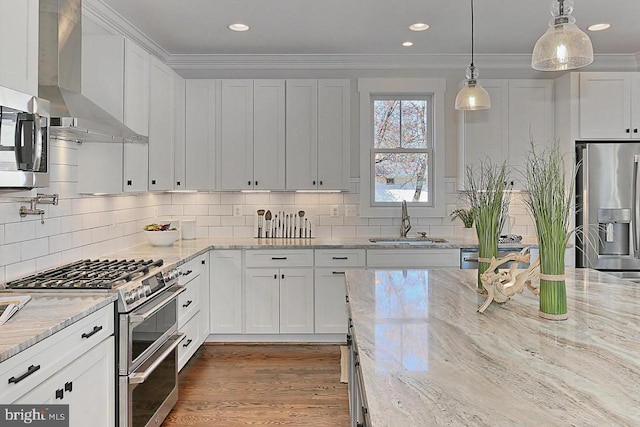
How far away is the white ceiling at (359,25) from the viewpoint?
3.38m

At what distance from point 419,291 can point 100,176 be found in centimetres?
235

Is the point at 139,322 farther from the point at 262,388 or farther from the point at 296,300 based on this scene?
the point at 296,300

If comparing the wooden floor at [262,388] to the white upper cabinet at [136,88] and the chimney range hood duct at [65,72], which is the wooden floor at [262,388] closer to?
the chimney range hood duct at [65,72]

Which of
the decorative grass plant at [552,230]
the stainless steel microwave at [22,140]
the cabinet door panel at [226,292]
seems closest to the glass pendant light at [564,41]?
the decorative grass plant at [552,230]

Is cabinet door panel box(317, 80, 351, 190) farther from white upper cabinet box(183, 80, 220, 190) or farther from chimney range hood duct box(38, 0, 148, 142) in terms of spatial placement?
chimney range hood duct box(38, 0, 148, 142)

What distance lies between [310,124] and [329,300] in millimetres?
1680

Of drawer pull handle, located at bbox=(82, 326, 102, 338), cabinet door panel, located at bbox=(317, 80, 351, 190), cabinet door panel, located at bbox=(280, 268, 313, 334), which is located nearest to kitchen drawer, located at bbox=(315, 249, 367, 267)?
cabinet door panel, located at bbox=(280, 268, 313, 334)

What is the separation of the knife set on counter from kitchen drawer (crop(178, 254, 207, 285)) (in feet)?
2.61

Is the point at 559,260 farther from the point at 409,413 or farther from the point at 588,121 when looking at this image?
the point at 588,121

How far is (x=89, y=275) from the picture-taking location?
254cm

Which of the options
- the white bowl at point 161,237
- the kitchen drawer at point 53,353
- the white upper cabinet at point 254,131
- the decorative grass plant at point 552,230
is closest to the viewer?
the kitchen drawer at point 53,353

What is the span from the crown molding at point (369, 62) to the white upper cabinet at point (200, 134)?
0.97 ft

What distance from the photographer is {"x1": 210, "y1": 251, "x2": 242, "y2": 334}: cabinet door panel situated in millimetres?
4215

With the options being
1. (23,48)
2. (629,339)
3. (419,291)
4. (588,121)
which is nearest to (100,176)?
(23,48)
